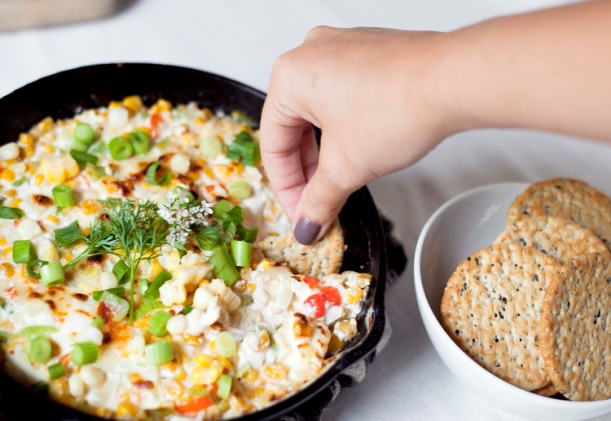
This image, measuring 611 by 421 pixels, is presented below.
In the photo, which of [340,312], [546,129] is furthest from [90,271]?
[546,129]

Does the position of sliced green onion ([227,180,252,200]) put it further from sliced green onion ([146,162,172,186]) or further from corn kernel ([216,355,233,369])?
corn kernel ([216,355,233,369])

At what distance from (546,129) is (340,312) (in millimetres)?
858

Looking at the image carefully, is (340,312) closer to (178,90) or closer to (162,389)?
(162,389)

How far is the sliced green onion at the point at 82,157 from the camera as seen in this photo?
2.34 m

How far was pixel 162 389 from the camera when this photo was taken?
6.05ft

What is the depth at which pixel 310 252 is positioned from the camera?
7.62 feet

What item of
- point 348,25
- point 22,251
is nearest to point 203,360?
point 22,251

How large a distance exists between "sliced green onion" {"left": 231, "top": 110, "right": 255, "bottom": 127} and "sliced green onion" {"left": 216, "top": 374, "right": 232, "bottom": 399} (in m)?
1.16

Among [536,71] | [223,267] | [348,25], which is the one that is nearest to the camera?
[536,71]

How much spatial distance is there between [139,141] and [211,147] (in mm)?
254

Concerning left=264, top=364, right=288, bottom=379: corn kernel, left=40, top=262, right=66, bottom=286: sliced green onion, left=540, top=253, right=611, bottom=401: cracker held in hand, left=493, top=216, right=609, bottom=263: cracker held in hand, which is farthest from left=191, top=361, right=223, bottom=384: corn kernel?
left=493, top=216, right=609, bottom=263: cracker held in hand

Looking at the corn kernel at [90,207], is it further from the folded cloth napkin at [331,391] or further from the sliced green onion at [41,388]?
the folded cloth napkin at [331,391]

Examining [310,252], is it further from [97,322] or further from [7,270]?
[7,270]

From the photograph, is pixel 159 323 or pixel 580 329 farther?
pixel 580 329
